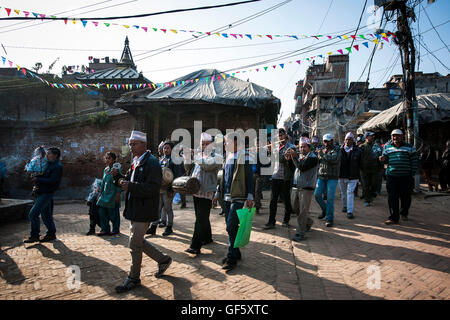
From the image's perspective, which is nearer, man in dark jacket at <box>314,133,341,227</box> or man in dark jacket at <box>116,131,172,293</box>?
man in dark jacket at <box>116,131,172,293</box>

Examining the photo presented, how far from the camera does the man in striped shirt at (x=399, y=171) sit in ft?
18.6

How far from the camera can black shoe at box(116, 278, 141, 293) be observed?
306cm

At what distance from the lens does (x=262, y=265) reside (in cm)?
384

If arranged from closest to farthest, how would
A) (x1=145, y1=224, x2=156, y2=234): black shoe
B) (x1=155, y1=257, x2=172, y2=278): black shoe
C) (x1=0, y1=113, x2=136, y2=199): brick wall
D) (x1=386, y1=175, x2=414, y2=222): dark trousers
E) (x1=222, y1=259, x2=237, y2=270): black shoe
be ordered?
1. (x1=155, y1=257, x2=172, y2=278): black shoe
2. (x1=222, y1=259, x2=237, y2=270): black shoe
3. (x1=145, y1=224, x2=156, y2=234): black shoe
4. (x1=386, y1=175, x2=414, y2=222): dark trousers
5. (x1=0, y1=113, x2=136, y2=199): brick wall

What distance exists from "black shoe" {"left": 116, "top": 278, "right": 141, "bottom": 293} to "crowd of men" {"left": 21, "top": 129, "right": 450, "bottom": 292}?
11 mm

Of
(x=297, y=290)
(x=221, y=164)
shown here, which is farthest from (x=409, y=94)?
(x=297, y=290)

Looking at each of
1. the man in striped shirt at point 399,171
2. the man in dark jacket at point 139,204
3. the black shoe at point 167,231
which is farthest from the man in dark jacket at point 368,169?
the man in dark jacket at point 139,204

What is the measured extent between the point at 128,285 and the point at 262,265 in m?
1.89

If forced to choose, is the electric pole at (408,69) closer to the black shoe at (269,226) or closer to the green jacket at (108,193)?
the black shoe at (269,226)

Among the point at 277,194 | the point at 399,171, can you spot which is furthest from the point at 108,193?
the point at 399,171

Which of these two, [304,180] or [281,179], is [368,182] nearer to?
[281,179]

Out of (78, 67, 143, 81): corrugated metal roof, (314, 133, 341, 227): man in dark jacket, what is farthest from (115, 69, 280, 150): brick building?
(314, 133, 341, 227): man in dark jacket

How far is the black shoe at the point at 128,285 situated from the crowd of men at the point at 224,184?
0.01 meters

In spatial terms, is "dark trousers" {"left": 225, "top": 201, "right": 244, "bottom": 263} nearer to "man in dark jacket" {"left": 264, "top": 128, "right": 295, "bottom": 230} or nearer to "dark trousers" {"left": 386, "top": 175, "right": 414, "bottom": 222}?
"man in dark jacket" {"left": 264, "top": 128, "right": 295, "bottom": 230}
